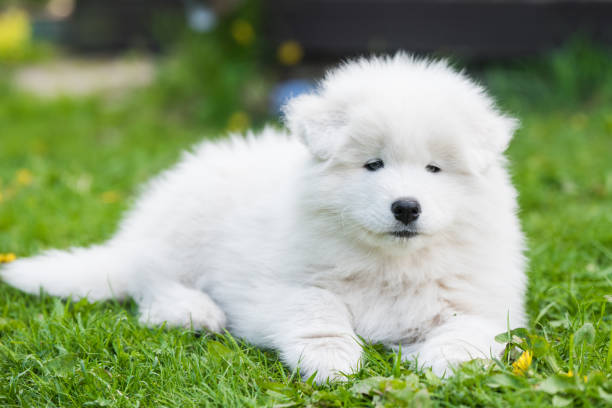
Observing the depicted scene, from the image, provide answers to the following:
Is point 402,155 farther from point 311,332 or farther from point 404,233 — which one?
point 311,332

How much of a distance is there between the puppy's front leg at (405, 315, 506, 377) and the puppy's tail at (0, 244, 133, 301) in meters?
1.63

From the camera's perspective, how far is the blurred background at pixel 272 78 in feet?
21.2

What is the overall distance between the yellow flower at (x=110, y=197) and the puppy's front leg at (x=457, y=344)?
3.25 metres

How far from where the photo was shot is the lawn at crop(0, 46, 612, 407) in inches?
91.0

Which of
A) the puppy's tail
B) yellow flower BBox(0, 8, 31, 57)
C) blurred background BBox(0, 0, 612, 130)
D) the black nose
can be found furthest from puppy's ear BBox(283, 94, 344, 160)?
yellow flower BBox(0, 8, 31, 57)

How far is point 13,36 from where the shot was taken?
11.6 meters

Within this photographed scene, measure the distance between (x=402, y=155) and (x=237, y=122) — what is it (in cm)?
503

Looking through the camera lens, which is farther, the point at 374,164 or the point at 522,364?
the point at 374,164

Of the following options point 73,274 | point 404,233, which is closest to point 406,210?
point 404,233

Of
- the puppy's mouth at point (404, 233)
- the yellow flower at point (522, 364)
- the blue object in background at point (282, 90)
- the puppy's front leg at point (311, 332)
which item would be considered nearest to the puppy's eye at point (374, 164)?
the puppy's mouth at point (404, 233)

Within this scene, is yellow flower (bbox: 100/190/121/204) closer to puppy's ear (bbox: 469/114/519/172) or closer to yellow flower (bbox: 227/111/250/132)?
yellow flower (bbox: 227/111/250/132)

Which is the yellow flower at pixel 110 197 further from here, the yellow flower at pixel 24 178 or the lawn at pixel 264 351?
the yellow flower at pixel 24 178

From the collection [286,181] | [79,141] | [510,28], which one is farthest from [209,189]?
[510,28]

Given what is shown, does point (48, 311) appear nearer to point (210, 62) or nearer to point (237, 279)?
point (237, 279)
